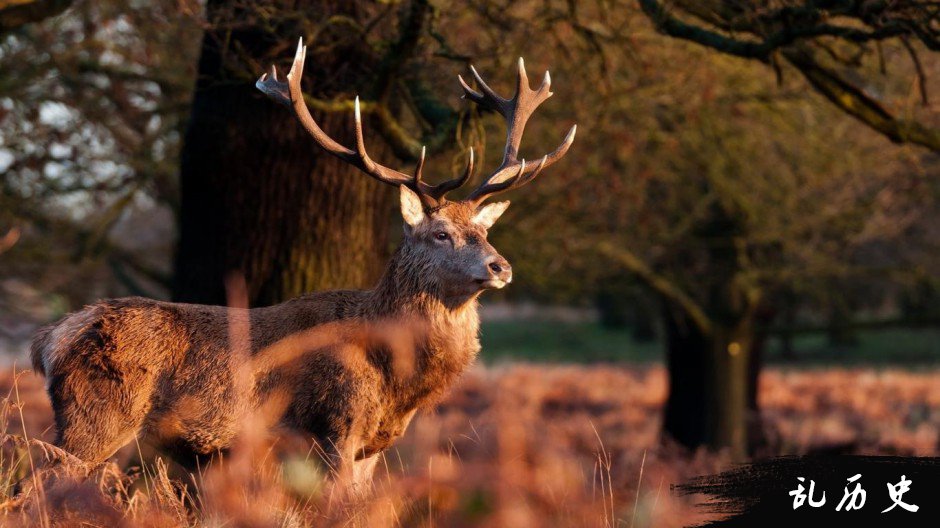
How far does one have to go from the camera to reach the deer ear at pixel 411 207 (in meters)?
5.65

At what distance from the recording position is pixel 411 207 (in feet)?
18.8

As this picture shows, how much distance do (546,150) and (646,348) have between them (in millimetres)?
34044

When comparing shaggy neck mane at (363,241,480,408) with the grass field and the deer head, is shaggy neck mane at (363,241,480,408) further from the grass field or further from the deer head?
the grass field

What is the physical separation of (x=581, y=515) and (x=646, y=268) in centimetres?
1038

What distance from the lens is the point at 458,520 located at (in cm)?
210

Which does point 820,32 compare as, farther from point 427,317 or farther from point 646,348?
point 646,348

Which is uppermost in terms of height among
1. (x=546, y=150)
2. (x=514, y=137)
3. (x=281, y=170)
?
(x=546, y=150)

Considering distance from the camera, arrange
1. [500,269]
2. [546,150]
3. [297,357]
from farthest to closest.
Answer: [546,150]
[297,357]
[500,269]

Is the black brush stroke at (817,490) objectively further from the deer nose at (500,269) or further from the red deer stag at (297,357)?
the red deer stag at (297,357)

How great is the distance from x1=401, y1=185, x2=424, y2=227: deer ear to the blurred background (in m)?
1.10

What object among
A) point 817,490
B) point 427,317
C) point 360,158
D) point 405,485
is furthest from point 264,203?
point 405,485

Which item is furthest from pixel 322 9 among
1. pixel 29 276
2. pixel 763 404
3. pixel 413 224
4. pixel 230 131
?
pixel 763 404

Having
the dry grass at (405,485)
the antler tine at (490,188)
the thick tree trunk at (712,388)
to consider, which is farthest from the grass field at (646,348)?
the antler tine at (490,188)

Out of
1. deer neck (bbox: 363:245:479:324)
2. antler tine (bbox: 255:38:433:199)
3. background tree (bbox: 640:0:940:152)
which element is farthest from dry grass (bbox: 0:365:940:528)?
background tree (bbox: 640:0:940:152)
